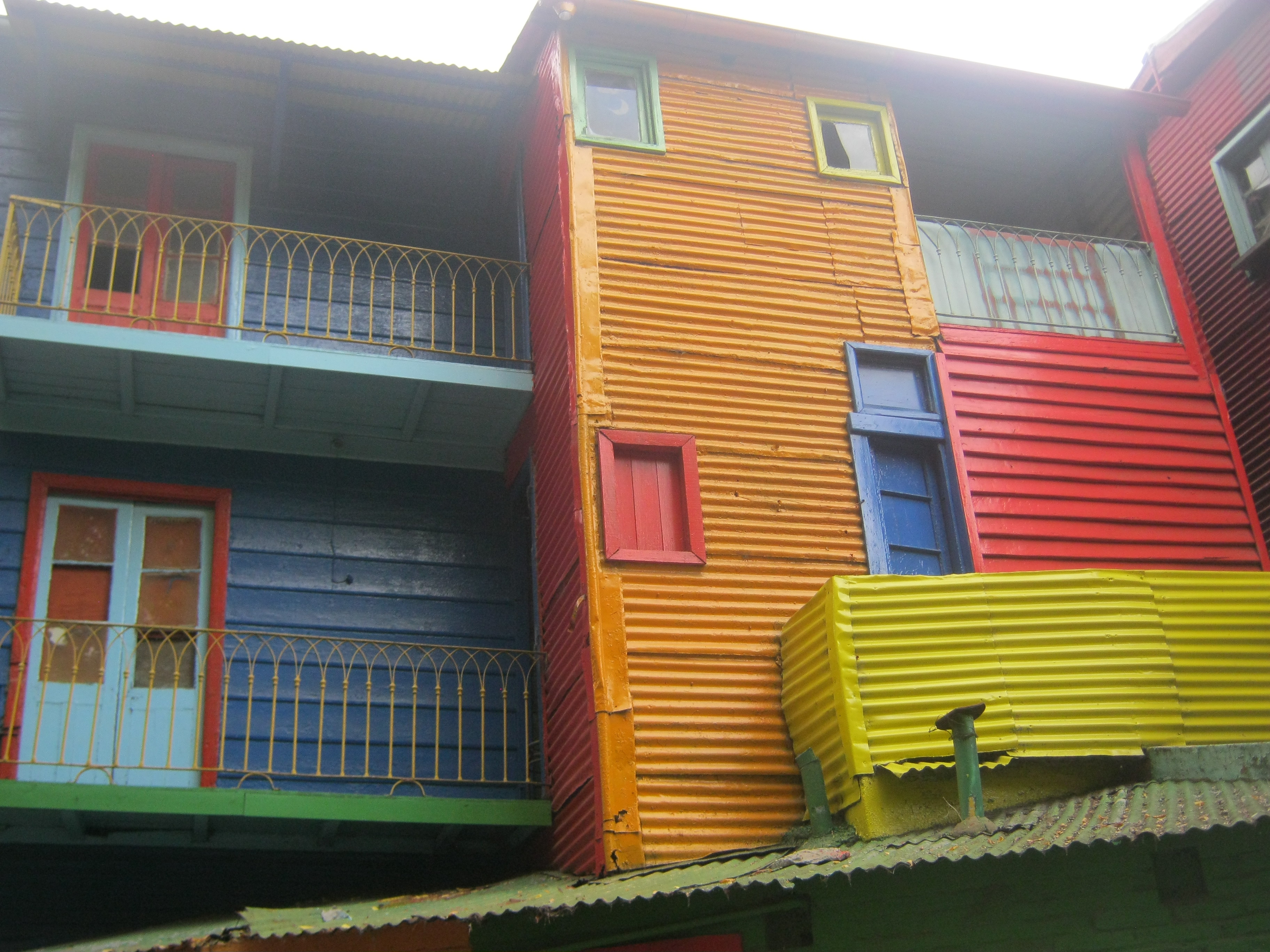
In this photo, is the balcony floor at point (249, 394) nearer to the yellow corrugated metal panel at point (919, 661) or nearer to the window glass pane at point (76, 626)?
the window glass pane at point (76, 626)

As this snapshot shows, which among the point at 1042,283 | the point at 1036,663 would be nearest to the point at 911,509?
the point at 1036,663

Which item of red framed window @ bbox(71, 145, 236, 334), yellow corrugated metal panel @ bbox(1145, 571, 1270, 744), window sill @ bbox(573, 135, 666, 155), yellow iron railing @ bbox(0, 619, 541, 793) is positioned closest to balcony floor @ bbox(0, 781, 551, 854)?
yellow iron railing @ bbox(0, 619, 541, 793)

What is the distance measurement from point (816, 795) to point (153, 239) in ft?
23.5

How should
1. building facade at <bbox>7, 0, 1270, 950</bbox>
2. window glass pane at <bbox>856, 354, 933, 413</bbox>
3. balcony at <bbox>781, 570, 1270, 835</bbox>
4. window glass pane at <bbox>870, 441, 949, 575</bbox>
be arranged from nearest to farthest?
balcony at <bbox>781, 570, 1270, 835</bbox>
building facade at <bbox>7, 0, 1270, 950</bbox>
window glass pane at <bbox>870, 441, 949, 575</bbox>
window glass pane at <bbox>856, 354, 933, 413</bbox>

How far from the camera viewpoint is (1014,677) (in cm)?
832

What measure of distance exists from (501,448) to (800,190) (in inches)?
136

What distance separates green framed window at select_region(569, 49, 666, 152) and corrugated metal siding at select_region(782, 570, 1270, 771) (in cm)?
453

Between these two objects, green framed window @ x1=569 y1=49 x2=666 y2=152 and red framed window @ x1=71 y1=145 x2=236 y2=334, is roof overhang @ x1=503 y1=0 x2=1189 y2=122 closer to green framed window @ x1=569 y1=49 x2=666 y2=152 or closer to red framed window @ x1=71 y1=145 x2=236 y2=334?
green framed window @ x1=569 y1=49 x2=666 y2=152

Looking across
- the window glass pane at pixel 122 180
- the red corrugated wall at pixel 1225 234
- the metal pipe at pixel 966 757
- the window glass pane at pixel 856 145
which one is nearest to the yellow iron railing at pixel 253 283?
the window glass pane at pixel 122 180

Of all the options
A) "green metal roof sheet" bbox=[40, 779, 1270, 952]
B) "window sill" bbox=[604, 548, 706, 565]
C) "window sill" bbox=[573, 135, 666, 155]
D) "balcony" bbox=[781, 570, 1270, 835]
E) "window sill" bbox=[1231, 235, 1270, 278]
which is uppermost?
"window sill" bbox=[573, 135, 666, 155]

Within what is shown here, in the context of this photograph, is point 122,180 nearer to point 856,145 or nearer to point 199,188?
point 199,188

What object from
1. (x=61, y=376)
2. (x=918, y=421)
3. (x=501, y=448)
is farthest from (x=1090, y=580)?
(x=61, y=376)

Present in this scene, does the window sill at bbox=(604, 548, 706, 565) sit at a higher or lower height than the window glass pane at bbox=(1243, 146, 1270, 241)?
lower

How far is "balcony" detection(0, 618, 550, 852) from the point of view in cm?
860
